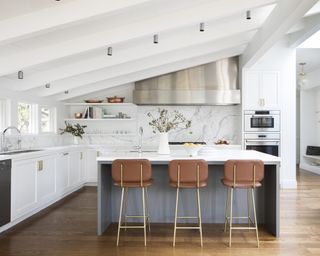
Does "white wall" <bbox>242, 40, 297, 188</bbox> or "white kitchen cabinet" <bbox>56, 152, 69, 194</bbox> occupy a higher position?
"white wall" <bbox>242, 40, 297, 188</bbox>

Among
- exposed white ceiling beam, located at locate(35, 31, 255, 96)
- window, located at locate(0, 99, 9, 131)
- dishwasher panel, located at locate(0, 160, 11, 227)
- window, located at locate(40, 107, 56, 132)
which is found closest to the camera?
dishwasher panel, located at locate(0, 160, 11, 227)

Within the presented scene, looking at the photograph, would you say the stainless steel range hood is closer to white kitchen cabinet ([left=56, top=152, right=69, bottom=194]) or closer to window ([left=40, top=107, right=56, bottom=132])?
window ([left=40, top=107, right=56, bottom=132])

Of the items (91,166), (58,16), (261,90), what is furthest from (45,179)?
(261,90)

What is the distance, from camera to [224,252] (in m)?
2.94

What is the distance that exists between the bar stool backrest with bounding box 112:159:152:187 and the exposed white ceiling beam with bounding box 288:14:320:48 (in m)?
3.45

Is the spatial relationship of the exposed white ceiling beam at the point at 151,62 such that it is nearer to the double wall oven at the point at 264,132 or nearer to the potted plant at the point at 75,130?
the potted plant at the point at 75,130

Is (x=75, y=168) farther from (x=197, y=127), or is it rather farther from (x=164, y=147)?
(x=197, y=127)

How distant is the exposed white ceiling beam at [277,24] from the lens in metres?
2.96

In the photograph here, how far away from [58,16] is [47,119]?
3523 mm

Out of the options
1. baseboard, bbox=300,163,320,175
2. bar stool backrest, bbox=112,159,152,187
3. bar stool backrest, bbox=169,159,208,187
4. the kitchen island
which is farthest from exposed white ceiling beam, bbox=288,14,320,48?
baseboard, bbox=300,163,320,175

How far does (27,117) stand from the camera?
5.16m

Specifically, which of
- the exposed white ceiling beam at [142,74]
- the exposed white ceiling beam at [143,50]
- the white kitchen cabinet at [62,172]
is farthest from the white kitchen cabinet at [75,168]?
the exposed white ceiling beam at [143,50]

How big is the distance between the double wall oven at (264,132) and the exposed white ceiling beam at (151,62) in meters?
1.56

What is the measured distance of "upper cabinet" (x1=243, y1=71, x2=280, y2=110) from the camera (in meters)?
5.93
